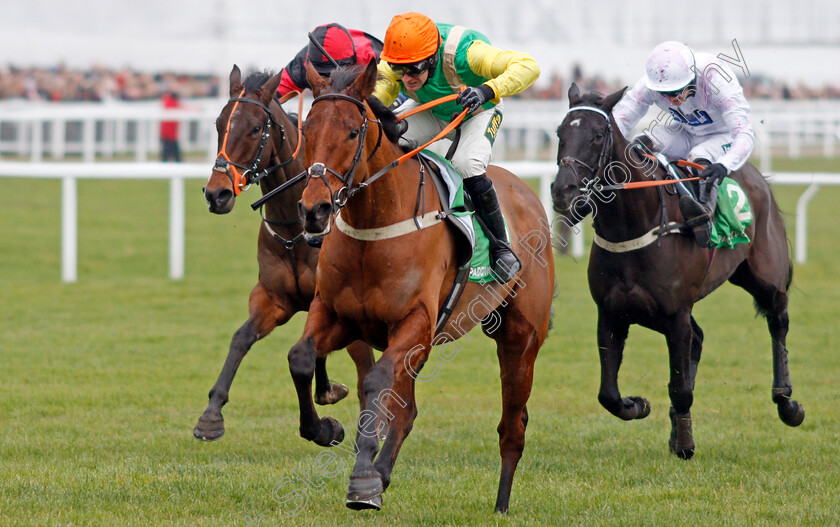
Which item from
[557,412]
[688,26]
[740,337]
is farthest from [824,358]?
[688,26]

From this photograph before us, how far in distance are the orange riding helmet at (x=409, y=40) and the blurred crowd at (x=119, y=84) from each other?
15872 mm

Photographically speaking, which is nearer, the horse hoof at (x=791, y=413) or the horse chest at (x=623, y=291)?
the horse chest at (x=623, y=291)

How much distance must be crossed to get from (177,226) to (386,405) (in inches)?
286

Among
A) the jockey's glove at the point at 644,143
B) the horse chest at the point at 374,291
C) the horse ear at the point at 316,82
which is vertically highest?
the horse ear at the point at 316,82

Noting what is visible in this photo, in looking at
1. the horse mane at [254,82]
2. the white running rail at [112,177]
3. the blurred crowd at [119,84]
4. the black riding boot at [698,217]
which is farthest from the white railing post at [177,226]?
the blurred crowd at [119,84]

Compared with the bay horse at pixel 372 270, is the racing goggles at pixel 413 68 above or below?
above

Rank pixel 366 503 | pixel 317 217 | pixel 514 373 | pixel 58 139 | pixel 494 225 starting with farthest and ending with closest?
pixel 58 139
pixel 514 373
pixel 494 225
pixel 366 503
pixel 317 217

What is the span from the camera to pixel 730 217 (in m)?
6.04

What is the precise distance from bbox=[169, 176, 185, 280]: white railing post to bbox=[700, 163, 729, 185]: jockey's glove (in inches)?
241

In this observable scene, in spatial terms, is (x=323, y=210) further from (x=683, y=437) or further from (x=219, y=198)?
(x=683, y=437)

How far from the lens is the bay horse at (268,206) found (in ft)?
17.3

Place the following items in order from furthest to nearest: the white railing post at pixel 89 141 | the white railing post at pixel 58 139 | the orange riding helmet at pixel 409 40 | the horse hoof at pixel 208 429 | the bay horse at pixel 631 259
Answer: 1. the white railing post at pixel 58 139
2. the white railing post at pixel 89 141
3. the bay horse at pixel 631 259
4. the horse hoof at pixel 208 429
5. the orange riding helmet at pixel 409 40

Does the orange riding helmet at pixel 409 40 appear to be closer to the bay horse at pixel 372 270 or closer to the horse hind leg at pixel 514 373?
the bay horse at pixel 372 270

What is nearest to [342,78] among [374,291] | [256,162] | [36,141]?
[374,291]
